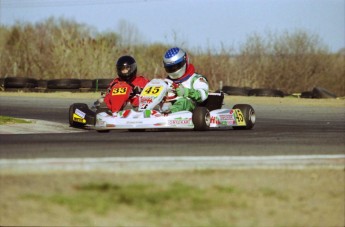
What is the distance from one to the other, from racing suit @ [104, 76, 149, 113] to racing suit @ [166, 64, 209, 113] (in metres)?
0.71

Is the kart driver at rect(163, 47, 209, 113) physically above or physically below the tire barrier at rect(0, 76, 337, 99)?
above

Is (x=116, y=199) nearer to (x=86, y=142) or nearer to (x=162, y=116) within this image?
(x=86, y=142)

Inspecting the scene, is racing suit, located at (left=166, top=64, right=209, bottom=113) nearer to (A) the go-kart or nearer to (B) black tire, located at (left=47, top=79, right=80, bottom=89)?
(A) the go-kart

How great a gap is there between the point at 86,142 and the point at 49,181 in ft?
10.7

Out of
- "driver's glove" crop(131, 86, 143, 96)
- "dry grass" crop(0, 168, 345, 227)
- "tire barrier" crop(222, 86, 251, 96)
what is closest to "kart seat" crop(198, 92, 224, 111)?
"driver's glove" crop(131, 86, 143, 96)

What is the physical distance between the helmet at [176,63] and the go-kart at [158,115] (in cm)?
47

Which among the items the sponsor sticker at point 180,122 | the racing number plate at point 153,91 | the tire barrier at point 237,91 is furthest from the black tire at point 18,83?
→ the sponsor sticker at point 180,122

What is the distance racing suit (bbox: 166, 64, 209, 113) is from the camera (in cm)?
1577

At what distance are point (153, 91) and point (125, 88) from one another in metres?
0.64

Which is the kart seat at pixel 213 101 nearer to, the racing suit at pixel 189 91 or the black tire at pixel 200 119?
the racing suit at pixel 189 91

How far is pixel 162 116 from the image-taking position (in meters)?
15.1

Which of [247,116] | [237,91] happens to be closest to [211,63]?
[237,91]

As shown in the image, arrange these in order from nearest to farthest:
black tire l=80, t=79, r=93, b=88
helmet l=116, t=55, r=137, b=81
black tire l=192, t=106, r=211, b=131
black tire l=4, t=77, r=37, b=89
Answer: black tire l=192, t=106, r=211, b=131 < helmet l=116, t=55, r=137, b=81 < black tire l=80, t=79, r=93, b=88 < black tire l=4, t=77, r=37, b=89

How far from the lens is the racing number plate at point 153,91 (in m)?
15.6
